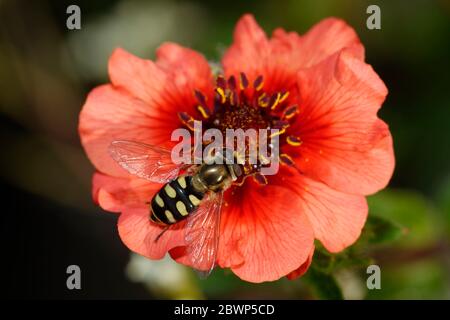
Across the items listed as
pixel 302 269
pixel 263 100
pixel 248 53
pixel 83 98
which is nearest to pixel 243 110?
pixel 263 100

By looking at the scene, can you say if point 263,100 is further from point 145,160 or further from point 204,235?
point 204,235

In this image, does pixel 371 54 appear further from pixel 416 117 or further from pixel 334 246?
pixel 334 246

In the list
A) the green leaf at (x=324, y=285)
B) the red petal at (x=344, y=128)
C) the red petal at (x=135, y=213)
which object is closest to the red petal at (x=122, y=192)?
the red petal at (x=135, y=213)

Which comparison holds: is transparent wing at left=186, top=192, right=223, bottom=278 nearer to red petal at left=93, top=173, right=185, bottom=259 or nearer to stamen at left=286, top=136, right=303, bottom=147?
red petal at left=93, top=173, right=185, bottom=259

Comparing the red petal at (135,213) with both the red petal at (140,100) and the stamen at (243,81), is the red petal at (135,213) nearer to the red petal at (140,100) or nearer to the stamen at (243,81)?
the red petal at (140,100)

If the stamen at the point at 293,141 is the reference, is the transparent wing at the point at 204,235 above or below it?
below
